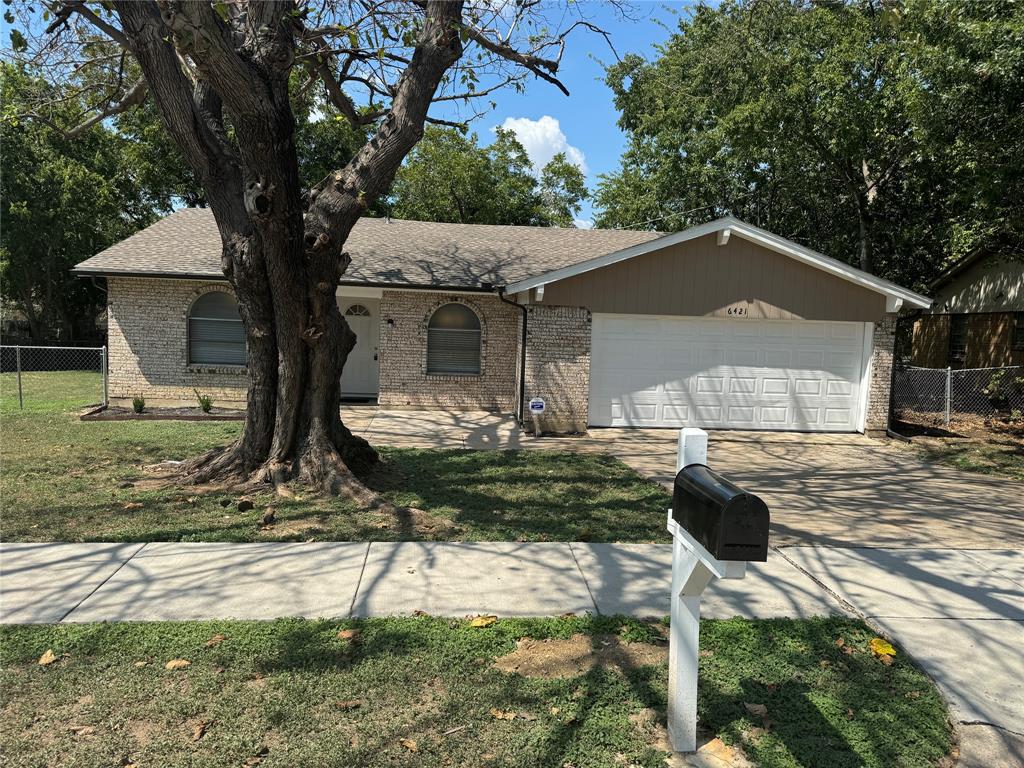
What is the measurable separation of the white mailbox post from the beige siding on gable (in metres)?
9.75

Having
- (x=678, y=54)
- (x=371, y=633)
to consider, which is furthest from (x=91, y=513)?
(x=678, y=54)

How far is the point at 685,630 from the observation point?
9.59ft

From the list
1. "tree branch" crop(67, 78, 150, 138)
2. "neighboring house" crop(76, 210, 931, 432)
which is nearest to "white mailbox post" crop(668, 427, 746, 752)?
"tree branch" crop(67, 78, 150, 138)

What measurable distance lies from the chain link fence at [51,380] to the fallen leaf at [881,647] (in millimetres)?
11802

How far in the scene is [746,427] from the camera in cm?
1337

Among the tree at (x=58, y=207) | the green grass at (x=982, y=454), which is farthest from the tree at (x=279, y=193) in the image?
the tree at (x=58, y=207)

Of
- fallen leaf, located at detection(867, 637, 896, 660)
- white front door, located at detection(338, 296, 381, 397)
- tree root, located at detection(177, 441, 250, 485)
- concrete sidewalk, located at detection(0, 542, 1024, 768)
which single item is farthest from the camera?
white front door, located at detection(338, 296, 381, 397)

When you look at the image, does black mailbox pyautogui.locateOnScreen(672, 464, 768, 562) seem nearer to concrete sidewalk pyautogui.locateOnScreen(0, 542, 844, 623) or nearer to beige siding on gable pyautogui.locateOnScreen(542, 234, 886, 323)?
concrete sidewalk pyautogui.locateOnScreen(0, 542, 844, 623)

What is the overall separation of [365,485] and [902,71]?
44.0 feet

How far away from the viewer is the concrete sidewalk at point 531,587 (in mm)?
4148

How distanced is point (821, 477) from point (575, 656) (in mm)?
7100

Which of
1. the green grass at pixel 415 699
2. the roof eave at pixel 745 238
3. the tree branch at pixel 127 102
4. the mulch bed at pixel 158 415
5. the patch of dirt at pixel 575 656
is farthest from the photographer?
the mulch bed at pixel 158 415

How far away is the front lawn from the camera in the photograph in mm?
5941

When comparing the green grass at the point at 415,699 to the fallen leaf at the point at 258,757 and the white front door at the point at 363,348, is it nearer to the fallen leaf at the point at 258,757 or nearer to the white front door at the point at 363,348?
the fallen leaf at the point at 258,757
